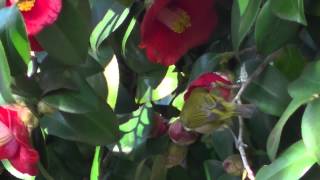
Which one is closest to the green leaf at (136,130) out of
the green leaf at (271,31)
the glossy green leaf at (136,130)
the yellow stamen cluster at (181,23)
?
the glossy green leaf at (136,130)

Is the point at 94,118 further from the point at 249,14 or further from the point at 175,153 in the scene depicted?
the point at 249,14

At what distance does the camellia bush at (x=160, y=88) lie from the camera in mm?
562

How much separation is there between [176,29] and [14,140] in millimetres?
207

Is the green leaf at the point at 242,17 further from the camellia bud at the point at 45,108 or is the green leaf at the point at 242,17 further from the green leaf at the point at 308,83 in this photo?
the camellia bud at the point at 45,108

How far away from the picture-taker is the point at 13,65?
24.4 inches

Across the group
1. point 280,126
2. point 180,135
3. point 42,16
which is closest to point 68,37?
point 42,16

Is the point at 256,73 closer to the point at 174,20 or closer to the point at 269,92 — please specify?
the point at 269,92

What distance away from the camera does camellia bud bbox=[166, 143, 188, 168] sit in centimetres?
70

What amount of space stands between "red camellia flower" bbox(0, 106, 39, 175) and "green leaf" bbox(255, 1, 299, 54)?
0.28 meters

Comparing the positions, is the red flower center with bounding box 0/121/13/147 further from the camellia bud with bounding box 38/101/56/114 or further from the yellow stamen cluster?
the yellow stamen cluster

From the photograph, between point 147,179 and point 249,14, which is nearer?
point 249,14

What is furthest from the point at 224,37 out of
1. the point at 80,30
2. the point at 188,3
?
the point at 80,30

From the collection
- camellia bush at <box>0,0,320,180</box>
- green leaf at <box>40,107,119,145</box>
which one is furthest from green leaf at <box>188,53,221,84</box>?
green leaf at <box>40,107,119,145</box>

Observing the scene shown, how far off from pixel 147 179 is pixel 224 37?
18 cm
